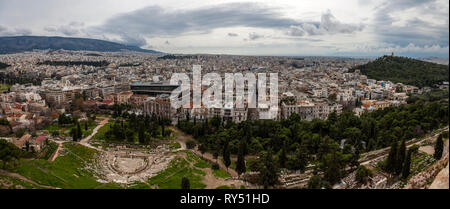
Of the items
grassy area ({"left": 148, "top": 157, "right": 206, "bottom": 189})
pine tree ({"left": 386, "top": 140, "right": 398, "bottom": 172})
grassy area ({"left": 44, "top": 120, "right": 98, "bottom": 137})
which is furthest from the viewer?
grassy area ({"left": 44, "top": 120, "right": 98, "bottom": 137})

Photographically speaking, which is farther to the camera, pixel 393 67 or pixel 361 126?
pixel 393 67

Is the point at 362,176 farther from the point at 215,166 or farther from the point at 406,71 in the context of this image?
the point at 406,71

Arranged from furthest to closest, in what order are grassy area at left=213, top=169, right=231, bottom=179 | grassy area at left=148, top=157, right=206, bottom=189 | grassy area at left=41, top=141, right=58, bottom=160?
1. grassy area at left=41, top=141, right=58, bottom=160
2. grassy area at left=213, top=169, right=231, bottom=179
3. grassy area at left=148, top=157, right=206, bottom=189

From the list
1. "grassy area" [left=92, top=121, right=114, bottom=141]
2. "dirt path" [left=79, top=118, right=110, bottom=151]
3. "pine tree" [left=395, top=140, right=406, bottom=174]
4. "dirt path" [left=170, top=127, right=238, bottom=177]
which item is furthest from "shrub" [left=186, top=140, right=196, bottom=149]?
"pine tree" [left=395, top=140, right=406, bottom=174]

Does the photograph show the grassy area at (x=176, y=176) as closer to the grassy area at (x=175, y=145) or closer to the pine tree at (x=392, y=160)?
the grassy area at (x=175, y=145)

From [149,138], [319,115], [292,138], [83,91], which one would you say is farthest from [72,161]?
[83,91]

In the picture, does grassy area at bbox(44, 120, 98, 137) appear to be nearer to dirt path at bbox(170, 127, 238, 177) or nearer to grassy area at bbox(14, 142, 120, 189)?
grassy area at bbox(14, 142, 120, 189)
